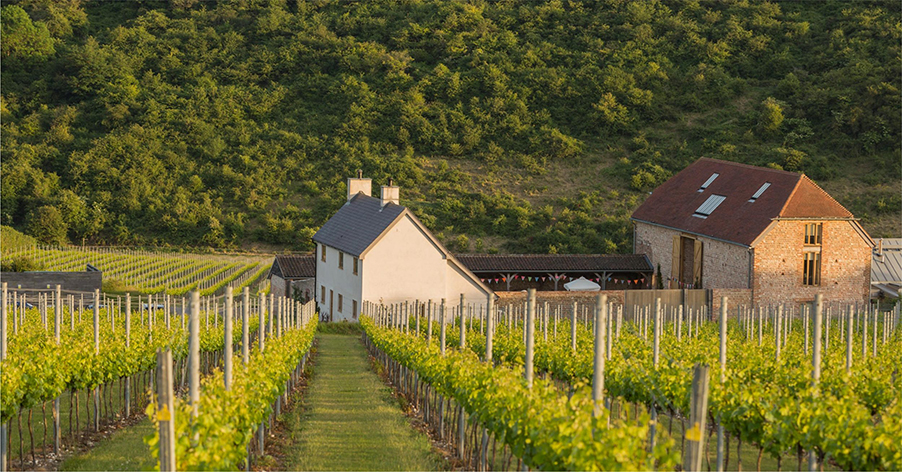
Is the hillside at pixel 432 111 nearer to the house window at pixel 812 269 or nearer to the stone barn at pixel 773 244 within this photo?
the stone barn at pixel 773 244

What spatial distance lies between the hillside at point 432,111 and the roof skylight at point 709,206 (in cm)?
1375

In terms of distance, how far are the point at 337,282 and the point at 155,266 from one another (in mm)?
14608

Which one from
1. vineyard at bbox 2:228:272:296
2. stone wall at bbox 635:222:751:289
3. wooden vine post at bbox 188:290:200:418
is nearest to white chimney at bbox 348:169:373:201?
Answer: vineyard at bbox 2:228:272:296

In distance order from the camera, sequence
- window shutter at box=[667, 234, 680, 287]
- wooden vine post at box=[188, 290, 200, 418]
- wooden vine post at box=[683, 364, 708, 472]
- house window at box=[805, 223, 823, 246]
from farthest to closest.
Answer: window shutter at box=[667, 234, 680, 287] < house window at box=[805, 223, 823, 246] < wooden vine post at box=[188, 290, 200, 418] < wooden vine post at box=[683, 364, 708, 472]

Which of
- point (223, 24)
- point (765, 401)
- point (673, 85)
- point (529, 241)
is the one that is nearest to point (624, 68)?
point (673, 85)

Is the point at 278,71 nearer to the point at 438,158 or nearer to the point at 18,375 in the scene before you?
the point at 438,158

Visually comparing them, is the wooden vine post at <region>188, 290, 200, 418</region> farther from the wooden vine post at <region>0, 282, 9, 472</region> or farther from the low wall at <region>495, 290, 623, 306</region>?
the low wall at <region>495, 290, 623, 306</region>

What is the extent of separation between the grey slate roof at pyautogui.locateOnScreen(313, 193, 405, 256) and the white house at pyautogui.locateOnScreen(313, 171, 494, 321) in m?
0.03

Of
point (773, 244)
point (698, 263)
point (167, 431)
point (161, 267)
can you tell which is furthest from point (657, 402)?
point (161, 267)

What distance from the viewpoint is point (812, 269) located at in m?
39.1

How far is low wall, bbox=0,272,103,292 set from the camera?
125 ft

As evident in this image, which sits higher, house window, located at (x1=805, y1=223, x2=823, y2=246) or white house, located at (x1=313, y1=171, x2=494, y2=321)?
house window, located at (x1=805, y1=223, x2=823, y2=246)

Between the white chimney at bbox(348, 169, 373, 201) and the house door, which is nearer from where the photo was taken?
the house door

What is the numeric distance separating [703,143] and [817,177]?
9.18 m
